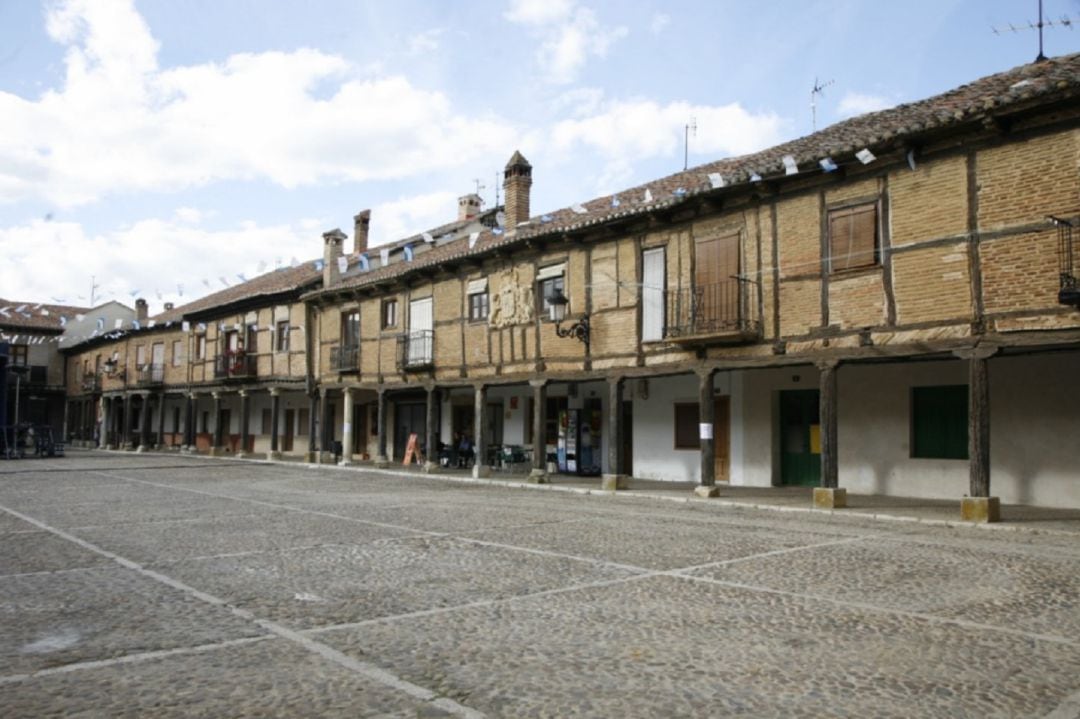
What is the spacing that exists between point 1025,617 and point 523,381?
14.6 metres

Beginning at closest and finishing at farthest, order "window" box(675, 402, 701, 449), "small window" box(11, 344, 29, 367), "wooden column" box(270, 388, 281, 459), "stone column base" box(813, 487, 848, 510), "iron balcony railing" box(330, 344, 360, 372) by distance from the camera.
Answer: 1. "stone column base" box(813, 487, 848, 510)
2. "window" box(675, 402, 701, 449)
3. "iron balcony railing" box(330, 344, 360, 372)
4. "wooden column" box(270, 388, 281, 459)
5. "small window" box(11, 344, 29, 367)

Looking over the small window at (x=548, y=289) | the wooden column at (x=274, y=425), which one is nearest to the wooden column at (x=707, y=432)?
the small window at (x=548, y=289)

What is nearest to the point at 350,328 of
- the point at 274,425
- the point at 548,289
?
the point at 274,425

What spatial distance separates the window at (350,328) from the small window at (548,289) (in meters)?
9.37

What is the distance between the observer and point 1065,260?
10.8 meters

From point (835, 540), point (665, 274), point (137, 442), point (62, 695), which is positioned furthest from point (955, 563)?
point (137, 442)

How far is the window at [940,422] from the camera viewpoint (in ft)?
47.9

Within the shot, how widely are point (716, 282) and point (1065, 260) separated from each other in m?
6.07

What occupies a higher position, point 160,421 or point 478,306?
point 478,306

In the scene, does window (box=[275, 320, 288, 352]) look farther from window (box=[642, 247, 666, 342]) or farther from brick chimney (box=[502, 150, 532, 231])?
window (box=[642, 247, 666, 342])

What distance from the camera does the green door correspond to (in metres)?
17.0

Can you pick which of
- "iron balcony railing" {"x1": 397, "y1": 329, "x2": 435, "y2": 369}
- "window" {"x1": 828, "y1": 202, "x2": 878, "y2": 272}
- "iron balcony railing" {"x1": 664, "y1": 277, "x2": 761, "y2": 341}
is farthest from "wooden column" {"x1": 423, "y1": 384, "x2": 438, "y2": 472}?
"window" {"x1": 828, "y1": 202, "x2": 878, "y2": 272}

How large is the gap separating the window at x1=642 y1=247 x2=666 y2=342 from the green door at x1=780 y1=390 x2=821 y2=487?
3.15 meters

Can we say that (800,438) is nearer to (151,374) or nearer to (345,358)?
(345,358)
